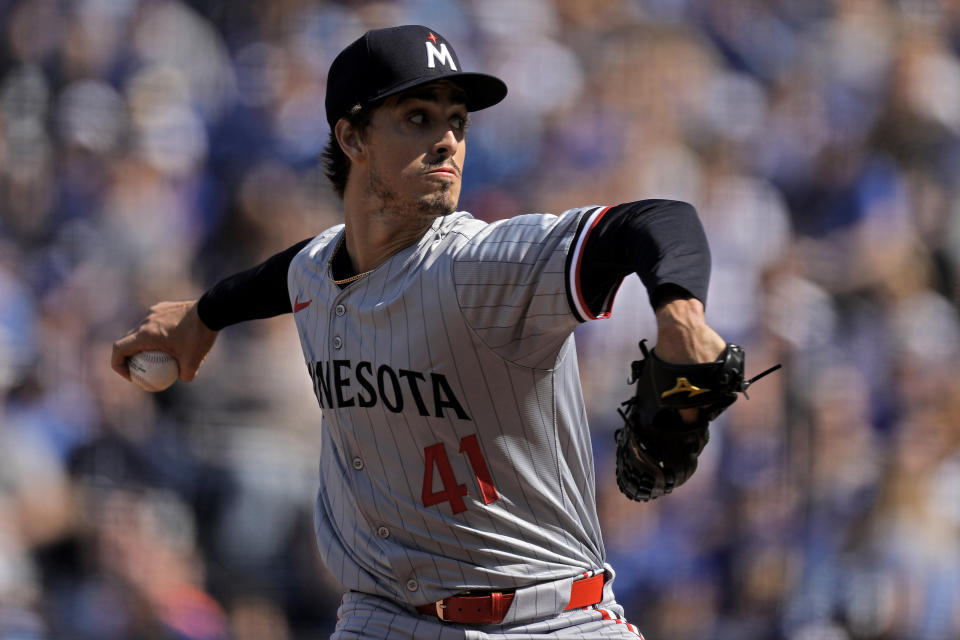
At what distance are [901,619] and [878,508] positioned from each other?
621 millimetres

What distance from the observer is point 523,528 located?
2.66m

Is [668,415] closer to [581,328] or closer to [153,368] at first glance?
[153,368]

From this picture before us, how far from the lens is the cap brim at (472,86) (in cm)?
278

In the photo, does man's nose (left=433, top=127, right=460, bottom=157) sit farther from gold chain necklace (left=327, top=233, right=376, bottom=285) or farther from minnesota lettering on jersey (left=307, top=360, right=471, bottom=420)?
minnesota lettering on jersey (left=307, top=360, right=471, bottom=420)

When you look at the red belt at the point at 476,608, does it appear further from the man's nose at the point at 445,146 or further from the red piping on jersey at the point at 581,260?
the man's nose at the point at 445,146

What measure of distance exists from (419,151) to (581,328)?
3139mm

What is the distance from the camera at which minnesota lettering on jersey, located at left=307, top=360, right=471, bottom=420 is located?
2607mm

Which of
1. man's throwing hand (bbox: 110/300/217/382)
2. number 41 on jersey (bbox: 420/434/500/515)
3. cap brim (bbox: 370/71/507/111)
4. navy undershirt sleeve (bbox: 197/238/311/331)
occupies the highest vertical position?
cap brim (bbox: 370/71/507/111)

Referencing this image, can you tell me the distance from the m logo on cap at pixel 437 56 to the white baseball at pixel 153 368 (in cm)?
131

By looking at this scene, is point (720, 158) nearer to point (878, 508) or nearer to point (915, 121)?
point (915, 121)

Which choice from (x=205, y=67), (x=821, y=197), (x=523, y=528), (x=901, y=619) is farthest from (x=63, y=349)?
(x=901, y=619)

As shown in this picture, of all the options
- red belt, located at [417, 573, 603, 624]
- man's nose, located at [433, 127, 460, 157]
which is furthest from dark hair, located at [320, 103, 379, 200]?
red belt, located at [417, 573, 603, 624]

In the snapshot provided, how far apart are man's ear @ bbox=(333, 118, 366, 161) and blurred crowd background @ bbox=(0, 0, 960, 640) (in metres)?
2.65

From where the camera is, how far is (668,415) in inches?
76.2
